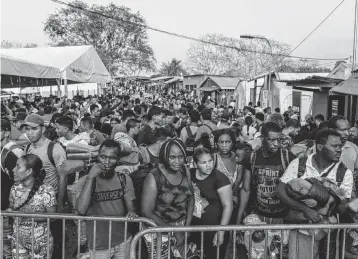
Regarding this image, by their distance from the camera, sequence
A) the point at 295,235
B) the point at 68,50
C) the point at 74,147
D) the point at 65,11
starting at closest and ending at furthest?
the point at 295,235, the point at 74,147, the point at 68,50, the point at 65,11

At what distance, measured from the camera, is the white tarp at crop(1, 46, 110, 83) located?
14860 mm

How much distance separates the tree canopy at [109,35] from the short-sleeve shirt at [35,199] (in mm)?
42647

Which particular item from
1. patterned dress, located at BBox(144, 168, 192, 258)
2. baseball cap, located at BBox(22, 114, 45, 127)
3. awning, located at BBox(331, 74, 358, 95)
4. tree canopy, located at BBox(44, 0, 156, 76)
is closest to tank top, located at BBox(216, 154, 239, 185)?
patterned dress, located at BBox(144, 168, 192, 258)

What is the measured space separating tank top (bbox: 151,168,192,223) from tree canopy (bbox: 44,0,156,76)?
42993 mm

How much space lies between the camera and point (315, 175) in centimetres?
357

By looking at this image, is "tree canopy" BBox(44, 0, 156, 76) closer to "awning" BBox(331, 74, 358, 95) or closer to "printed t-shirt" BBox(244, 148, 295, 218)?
"awning" BBox(331, 74, 358, 95)

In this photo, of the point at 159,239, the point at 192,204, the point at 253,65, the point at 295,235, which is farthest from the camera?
the point at 253,65

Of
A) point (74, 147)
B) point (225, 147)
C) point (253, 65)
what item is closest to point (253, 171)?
point (225, 147)

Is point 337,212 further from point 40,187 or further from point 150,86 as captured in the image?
point 150,86

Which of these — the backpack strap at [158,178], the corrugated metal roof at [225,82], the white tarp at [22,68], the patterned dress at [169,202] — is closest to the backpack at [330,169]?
the patterned dress at [169,202]

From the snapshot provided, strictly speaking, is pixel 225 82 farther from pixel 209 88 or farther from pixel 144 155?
pixel 144 155

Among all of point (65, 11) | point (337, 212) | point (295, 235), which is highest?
point (65, 11)

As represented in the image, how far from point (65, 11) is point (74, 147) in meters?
45.6

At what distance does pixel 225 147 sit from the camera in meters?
5.31
